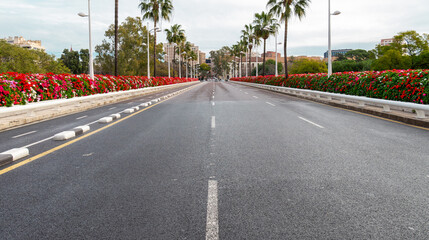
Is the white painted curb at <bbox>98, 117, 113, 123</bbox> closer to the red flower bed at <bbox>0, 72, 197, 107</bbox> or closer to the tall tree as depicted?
the red flower bed at <bbox>0, 72, 197, 107</bbox>

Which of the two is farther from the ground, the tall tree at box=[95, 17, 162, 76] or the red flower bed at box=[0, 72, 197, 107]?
the tall tree at box=[95, 17, 162, 76]

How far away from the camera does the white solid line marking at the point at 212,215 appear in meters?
2.88

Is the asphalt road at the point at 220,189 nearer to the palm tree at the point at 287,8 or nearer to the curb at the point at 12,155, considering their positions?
the curb at the point at 12,155

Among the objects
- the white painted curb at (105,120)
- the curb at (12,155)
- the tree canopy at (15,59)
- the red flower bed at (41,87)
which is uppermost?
the tree canopy at (15,59)

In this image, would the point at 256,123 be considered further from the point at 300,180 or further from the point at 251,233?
the point at 251,233

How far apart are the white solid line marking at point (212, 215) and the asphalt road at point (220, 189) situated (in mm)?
11

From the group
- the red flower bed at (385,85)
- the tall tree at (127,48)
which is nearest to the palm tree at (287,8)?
the red flower bed at (385,85)

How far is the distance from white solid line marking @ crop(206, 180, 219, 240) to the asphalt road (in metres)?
0.01

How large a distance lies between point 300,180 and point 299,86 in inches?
1002

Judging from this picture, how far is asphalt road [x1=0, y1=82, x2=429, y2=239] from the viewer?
300 cm

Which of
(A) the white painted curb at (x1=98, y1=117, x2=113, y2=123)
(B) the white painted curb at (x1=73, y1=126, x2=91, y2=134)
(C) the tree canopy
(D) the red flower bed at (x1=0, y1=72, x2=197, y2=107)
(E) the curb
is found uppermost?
(C) the tree canopy

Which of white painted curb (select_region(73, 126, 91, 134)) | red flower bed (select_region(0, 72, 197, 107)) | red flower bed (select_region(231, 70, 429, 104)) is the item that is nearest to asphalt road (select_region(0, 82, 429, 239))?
white painted curb (select_region(73, 126, 91, 134))

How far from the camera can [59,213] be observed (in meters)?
3.35

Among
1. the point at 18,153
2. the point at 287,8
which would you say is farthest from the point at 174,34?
the point at 18,153
